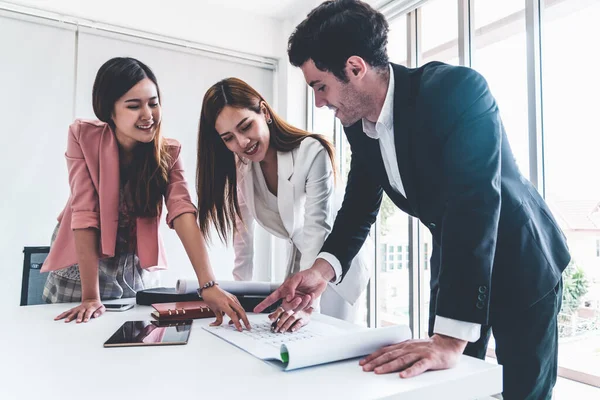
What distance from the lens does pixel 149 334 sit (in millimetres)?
865

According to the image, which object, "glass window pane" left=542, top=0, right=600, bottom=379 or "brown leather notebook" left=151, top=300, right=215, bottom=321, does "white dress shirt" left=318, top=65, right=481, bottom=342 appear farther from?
"glass window pane" left=542, top=0, right=600, bottom=379

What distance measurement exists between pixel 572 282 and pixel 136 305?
1.66m

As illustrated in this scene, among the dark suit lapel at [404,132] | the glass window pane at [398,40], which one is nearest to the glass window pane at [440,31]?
the glass window pane at [398,40]

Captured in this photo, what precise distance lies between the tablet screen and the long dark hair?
0.46 meters

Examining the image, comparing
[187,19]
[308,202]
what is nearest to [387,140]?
[308,202]

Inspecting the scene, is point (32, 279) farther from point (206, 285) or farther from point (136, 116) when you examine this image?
point (206, 285)

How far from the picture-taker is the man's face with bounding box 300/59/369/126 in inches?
43.1

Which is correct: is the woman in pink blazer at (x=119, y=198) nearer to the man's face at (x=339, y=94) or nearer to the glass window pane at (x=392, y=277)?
the man's face at (x=339, y=94)

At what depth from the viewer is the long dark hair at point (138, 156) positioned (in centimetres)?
135

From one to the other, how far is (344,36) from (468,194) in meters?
0.50

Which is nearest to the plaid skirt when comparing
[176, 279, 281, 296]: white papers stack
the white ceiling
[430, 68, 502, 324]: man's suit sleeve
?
[176, 279, 281, 296]: white papers stack

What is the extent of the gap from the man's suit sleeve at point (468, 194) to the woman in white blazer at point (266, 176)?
2.14ft

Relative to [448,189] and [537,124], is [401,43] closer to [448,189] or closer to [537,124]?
[537,124]

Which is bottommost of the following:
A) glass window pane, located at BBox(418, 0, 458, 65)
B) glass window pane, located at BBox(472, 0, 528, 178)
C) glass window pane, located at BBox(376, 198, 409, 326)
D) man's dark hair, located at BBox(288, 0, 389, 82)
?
glass window pane, located at BBox(376, 198, 409, 326)
